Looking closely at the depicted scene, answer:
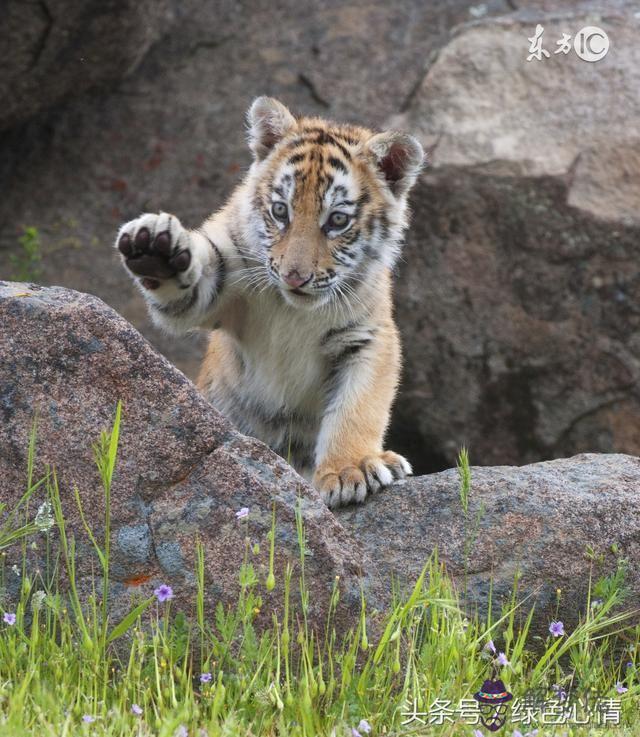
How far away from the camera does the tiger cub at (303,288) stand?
5020 mm

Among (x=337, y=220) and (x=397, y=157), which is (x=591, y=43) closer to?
(x=397, y=157)

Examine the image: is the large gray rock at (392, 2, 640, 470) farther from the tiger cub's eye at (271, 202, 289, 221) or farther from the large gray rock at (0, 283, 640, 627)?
the large gray rock at (0, 283, 640, 627)

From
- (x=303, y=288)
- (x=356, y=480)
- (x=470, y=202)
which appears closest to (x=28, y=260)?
(x=470, y=202)

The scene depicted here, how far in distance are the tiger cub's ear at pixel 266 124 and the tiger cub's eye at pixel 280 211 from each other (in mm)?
543

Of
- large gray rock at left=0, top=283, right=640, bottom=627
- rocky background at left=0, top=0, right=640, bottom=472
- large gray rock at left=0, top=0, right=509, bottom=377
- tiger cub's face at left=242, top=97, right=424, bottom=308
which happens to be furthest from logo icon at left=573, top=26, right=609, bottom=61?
large gray rock at left=0, top=283, right=640, bottom=627

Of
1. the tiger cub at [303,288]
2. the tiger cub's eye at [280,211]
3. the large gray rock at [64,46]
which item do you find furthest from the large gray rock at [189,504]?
the large gray rock at [64,46]

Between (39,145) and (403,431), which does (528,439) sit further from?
(39,145)

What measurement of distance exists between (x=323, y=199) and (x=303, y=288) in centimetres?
49

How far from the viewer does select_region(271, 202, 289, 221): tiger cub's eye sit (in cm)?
527

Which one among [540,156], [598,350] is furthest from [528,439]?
[540,156]

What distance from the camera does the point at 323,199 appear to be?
528cm

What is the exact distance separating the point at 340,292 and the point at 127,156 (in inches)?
160

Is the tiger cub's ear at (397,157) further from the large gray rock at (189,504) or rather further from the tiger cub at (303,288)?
the large gray rock at (189,504)

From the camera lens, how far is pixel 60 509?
3.53 meters
